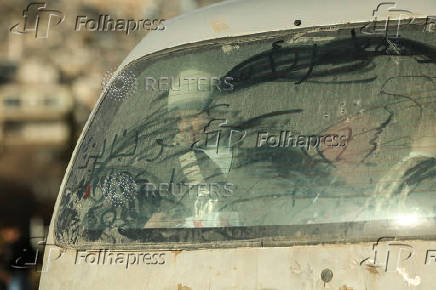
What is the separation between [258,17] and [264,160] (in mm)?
618

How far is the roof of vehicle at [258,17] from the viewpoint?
10.6ft

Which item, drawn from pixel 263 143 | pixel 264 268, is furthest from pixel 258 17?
pixel 264 268

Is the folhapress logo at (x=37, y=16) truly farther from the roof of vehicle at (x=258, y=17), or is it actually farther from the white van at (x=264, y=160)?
the white van at (x=264, y=160)

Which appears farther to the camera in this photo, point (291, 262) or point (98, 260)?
→ point (98, 260)

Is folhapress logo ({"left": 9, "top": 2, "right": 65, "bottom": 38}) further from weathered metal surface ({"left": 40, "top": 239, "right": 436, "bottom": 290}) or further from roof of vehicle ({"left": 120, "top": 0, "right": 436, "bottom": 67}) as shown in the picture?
weathered metal surface ({"left": 40, "top": 239, "right": 436, "bottom": 290})

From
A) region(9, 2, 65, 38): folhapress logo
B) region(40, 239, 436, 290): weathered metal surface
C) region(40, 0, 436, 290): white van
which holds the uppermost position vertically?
region(9, 2, 65, 38): folhapress logo

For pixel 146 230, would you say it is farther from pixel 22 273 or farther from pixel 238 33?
pixel 22 273

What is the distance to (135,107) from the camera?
3605mm

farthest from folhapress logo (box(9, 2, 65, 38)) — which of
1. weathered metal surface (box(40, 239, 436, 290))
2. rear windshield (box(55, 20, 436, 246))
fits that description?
Answer: weathered metal surface (box(40, 239, 436, 290))

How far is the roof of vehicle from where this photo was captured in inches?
128

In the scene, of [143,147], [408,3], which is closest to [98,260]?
[143,147]

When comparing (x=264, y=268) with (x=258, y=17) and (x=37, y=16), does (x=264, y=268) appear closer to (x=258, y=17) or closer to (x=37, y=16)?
Answer: (x=258, y=17)

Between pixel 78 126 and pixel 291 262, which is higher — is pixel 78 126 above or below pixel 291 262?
above

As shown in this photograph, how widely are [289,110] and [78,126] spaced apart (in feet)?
68.7
